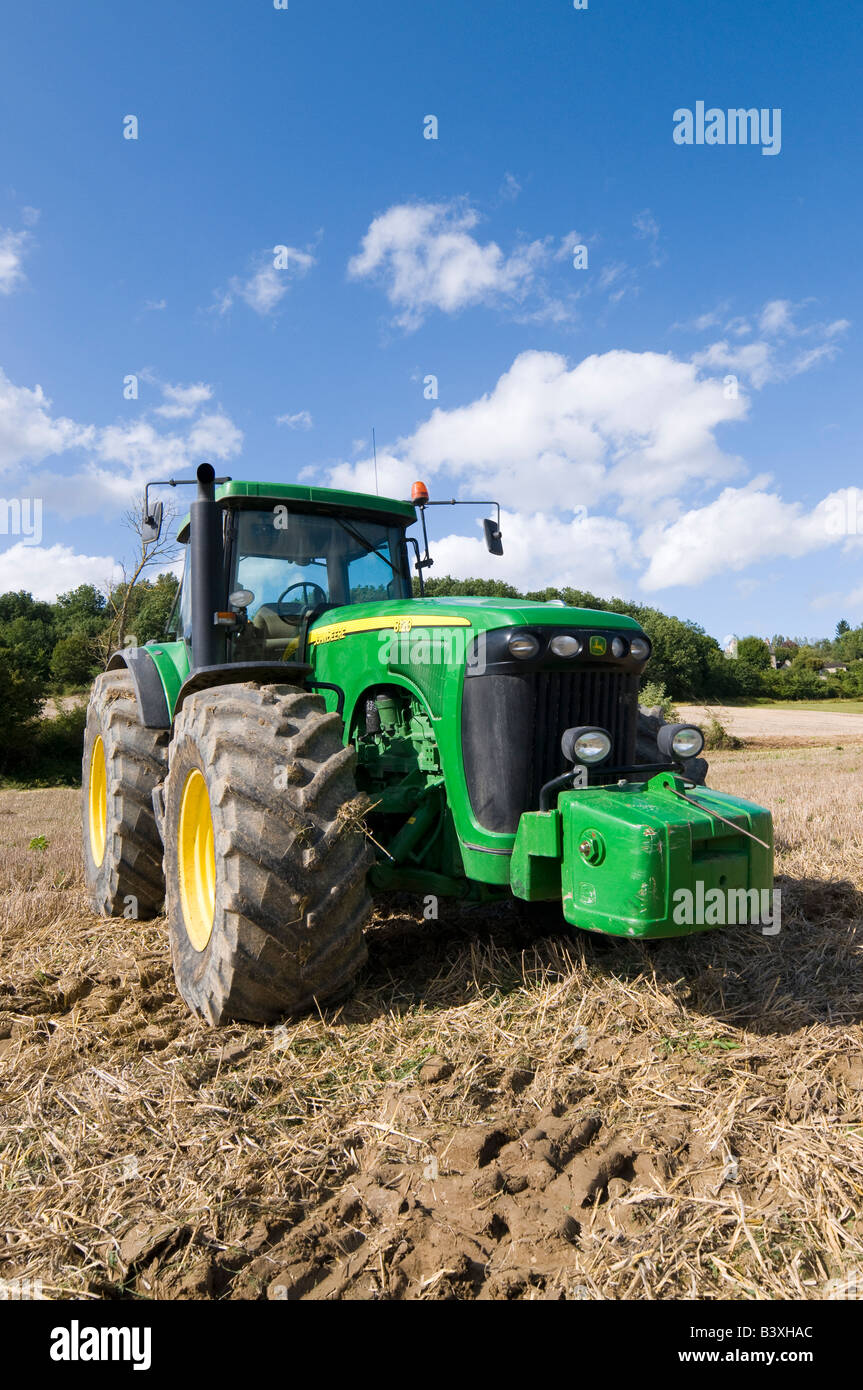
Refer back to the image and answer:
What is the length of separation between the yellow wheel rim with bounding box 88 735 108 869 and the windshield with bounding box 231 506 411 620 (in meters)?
2.07

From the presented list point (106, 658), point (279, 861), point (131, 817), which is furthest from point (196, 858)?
point (106, 658)

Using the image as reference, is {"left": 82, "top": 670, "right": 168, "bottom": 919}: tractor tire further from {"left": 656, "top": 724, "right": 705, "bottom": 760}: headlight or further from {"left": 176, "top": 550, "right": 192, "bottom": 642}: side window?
{"left": 656, "top": 724, "right": 705, "bottom": 760}: headlight

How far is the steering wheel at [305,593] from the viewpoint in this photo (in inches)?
192

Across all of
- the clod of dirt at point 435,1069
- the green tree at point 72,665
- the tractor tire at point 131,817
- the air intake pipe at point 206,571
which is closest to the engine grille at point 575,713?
the clod of dirt at point 435,1069

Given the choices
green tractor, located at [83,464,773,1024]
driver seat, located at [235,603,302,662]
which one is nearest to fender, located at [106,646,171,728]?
green tractor, located at [83,464,773,1024]

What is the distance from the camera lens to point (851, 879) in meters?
5.52

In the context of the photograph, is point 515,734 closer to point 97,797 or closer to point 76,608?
point 97,797

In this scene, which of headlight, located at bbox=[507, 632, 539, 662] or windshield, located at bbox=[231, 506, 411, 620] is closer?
headlight, located at bbox=[507, 632, 539, 662]

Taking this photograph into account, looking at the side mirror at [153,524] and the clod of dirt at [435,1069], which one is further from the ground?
the side mirror at [153,524]

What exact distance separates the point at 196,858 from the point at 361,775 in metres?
0.90

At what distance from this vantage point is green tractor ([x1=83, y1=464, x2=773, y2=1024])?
317cm

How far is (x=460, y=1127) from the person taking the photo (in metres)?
2.82

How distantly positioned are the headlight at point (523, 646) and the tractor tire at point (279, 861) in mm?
762

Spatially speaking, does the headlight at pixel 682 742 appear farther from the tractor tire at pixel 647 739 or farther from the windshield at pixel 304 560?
the windshield at pixel 304 560
